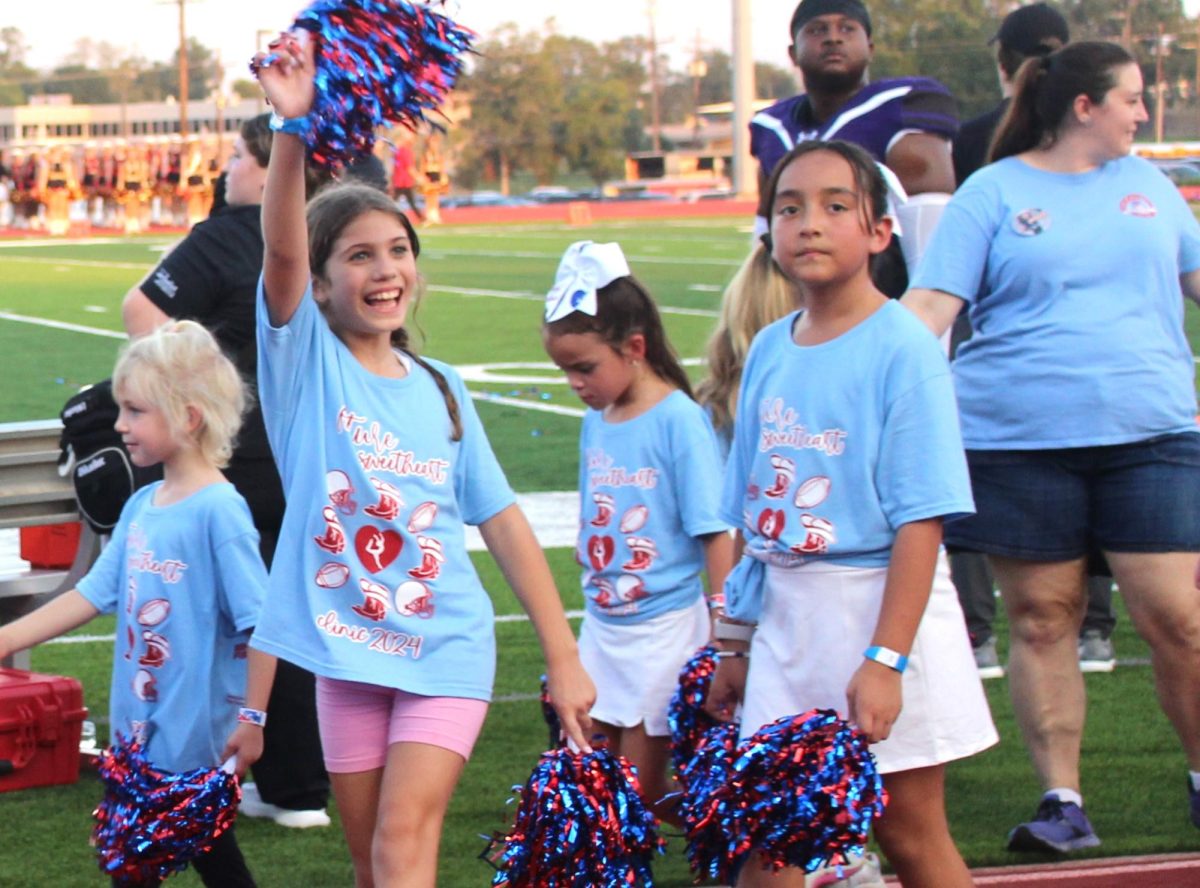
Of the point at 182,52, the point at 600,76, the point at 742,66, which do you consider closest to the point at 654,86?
the point at 600,76

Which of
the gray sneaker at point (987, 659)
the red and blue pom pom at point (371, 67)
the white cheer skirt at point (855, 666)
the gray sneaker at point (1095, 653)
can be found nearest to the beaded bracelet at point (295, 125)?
the red and blue pom pom at point (371, 67)

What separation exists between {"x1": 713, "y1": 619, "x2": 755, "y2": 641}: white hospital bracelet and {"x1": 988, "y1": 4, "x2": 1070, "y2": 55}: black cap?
9.84 feet

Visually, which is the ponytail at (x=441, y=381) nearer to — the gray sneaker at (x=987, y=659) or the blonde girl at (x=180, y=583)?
the blonde girl at (x=180, y=583)

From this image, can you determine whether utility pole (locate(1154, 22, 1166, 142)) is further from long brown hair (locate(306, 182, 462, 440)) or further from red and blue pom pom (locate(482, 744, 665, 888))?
red and blue pom pom (locate(482, 744, 665, 888))

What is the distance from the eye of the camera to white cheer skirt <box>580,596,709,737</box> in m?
3.93

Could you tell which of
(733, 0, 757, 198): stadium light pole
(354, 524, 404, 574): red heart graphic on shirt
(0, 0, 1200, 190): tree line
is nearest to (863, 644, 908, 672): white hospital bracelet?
(354, 524, 404, 574): red heart graphic on shirt

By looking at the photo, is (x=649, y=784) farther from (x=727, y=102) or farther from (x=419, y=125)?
(x=727, y=102)

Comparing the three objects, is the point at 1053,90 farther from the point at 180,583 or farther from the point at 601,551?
the point at 180,583

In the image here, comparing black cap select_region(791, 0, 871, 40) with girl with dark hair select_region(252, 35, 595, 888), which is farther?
black cap select_region(791, 0, 871, 40)

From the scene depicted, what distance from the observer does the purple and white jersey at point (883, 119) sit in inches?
195

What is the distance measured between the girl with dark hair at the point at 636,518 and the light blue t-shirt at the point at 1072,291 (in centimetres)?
64

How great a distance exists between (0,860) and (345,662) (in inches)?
65.3

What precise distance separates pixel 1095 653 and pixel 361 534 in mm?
3469

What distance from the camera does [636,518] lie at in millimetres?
3979
